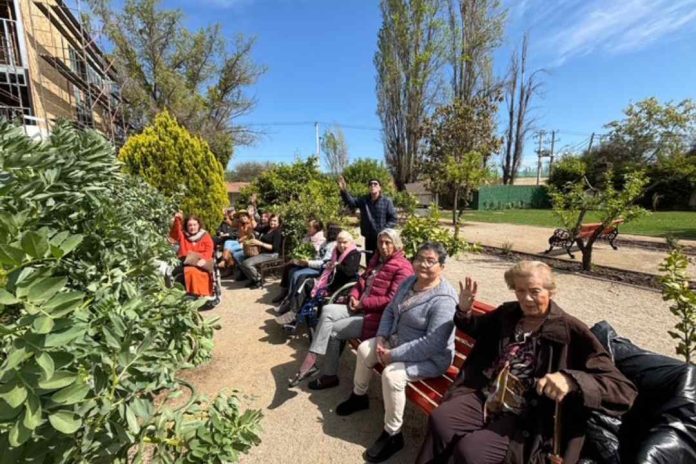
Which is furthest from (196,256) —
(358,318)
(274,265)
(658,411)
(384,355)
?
(658,411)

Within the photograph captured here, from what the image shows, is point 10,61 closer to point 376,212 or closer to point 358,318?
point 376,212

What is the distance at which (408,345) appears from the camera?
8.53ft

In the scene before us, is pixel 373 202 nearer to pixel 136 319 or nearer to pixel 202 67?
pixel 136 319

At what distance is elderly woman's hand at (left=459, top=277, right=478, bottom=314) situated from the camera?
2406mm

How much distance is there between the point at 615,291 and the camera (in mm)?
5953

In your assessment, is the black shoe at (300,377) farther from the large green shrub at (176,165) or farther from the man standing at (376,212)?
the large green shrub at (176,165)

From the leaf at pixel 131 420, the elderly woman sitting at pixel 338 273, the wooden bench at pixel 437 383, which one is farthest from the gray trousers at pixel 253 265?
the leaf at pixel 131 420

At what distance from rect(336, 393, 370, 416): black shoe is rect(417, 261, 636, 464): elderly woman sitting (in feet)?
3.14

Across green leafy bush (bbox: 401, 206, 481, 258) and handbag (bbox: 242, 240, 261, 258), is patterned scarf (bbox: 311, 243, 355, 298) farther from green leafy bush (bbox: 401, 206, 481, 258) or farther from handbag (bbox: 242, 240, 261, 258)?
handbag (bbox: 242, 240, 261, 258)

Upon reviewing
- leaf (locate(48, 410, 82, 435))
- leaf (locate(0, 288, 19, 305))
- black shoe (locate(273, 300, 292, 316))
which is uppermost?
leaf (locate(0, 288, 19, 305))

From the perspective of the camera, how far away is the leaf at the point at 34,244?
0.67 m

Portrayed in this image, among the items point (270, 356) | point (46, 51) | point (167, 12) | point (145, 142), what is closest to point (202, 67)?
point (167, 12)

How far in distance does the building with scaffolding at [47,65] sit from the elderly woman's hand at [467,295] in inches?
380

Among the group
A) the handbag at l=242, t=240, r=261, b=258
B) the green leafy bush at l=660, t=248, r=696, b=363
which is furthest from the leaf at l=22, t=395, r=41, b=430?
the handbag at l=242, t=240, r=261, b=258
